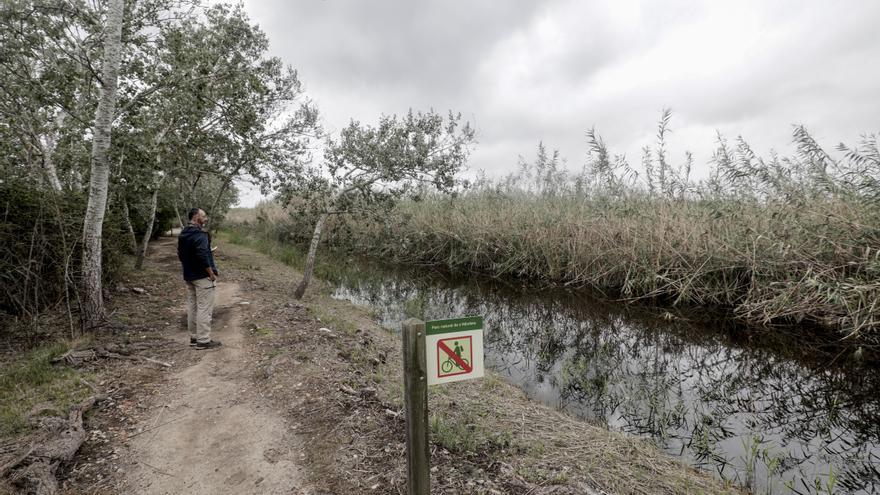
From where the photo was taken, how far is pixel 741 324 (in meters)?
7.59

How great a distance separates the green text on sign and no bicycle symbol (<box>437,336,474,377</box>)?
57 mm

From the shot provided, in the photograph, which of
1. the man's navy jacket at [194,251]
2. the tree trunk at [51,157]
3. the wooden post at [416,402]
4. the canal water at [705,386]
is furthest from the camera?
the tree trunk at [51,157]

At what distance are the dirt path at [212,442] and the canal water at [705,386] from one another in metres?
3.33

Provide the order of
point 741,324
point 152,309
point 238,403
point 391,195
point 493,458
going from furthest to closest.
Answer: point 391,195 → point 741,324 → point 152,309 → point 238,403 → point 493,458

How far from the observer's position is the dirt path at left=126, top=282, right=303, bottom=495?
2.99 meters

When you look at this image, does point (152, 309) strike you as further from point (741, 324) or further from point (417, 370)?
point (741, 324)

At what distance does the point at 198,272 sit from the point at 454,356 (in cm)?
466

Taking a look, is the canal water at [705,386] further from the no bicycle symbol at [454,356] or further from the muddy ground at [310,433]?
the no bicycle symbol at [454,356]

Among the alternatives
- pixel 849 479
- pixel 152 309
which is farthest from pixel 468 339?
pixel 152 309

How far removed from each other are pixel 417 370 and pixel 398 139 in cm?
649

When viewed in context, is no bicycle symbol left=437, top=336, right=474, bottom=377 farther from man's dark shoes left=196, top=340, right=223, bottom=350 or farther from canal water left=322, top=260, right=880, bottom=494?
man's dark shoes left=196, top=340, right=223, bottom=350

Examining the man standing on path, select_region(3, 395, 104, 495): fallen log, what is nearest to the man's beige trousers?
the man standing on path

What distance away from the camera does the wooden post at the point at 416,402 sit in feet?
7.46

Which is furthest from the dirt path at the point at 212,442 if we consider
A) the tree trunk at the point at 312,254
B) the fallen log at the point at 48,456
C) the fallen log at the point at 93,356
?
the tree trunk at the point at 312,254
